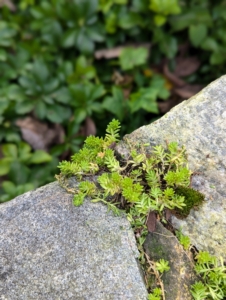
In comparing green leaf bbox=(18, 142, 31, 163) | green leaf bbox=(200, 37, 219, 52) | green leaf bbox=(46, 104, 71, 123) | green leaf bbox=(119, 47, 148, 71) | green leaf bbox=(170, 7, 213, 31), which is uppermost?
green leaf bbox=(170, 7, 213, 31)

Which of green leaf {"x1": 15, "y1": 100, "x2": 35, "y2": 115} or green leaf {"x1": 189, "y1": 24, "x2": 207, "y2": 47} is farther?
green leaf {"x1": 189, "y1": 24, "x2": 207, "y2": 47}

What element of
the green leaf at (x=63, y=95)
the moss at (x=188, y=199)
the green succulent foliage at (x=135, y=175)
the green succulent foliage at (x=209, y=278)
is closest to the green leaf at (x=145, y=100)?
the green leaf at (x=63, y=95)

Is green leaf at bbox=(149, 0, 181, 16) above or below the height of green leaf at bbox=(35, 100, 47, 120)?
above

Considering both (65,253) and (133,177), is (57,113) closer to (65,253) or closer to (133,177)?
(133,177)

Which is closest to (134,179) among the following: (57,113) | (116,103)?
(116,103)

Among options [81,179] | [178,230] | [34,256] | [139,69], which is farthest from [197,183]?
[139,69]

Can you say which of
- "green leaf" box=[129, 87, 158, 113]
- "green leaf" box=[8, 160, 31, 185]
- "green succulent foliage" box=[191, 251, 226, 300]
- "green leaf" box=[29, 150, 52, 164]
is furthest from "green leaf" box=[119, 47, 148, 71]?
"green succulent foliage" box=[191, 251, 226, 300]

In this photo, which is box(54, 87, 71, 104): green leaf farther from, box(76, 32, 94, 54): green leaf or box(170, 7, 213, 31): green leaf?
box(170, 7, 213, 31): green leaf
